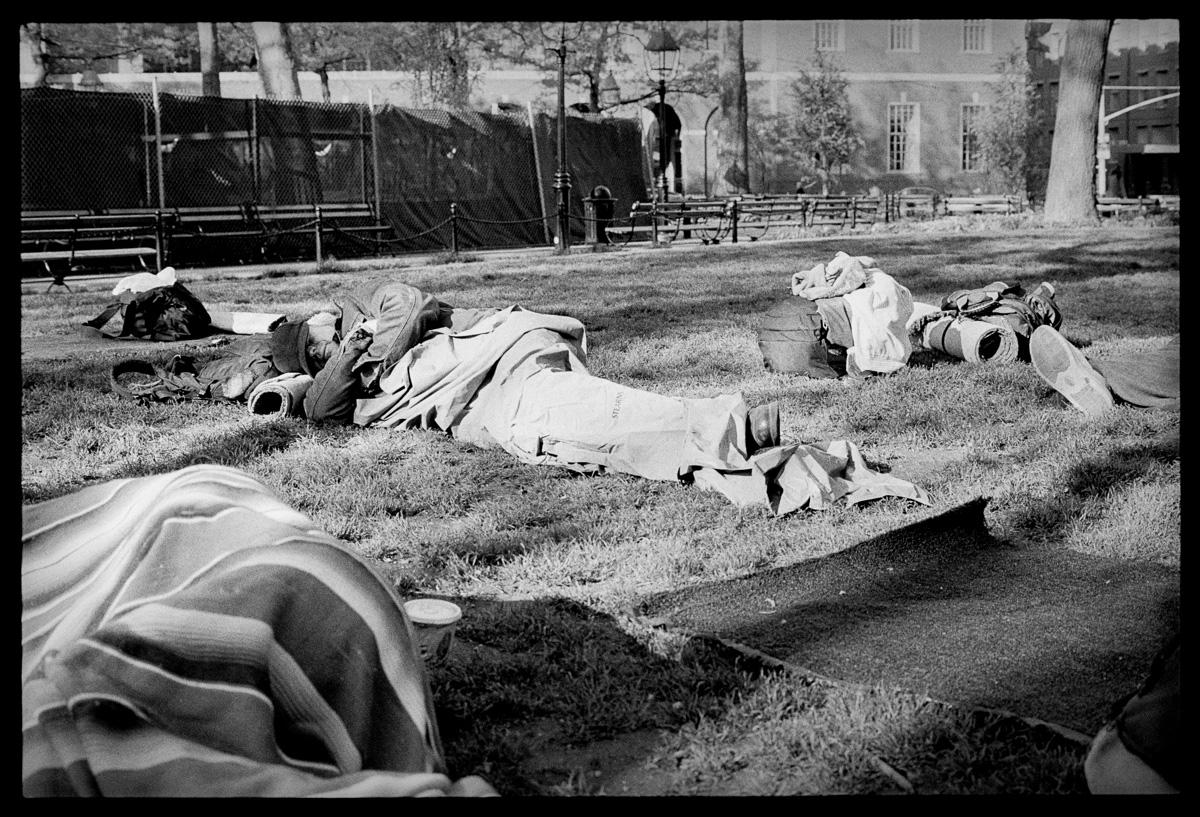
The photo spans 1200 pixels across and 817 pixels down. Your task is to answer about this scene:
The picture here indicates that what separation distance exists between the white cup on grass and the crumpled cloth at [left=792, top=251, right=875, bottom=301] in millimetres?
5040

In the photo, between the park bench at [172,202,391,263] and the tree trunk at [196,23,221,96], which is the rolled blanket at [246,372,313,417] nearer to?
the park bench at [172,202,391,263]

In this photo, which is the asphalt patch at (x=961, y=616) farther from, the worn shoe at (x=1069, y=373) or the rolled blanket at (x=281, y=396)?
the rolled blanket at (x=281, y=396)

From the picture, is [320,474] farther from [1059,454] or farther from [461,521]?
[1059,454]

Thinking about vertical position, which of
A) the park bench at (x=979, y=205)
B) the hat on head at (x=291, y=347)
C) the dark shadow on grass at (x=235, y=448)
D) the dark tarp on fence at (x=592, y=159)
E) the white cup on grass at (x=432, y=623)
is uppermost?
the dark tarp on fence at (x=592, y=159)

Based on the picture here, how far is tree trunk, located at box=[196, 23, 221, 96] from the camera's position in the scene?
21.4 metres

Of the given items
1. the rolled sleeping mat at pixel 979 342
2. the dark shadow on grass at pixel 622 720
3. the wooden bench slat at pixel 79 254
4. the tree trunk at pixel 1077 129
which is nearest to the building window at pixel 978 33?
the dark shadow on grass at pixel 622 720

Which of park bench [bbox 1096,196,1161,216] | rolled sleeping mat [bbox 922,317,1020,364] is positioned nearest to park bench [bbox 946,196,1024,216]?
park bench [bbox 1096,196,1161,216]

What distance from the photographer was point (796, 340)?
7445mm

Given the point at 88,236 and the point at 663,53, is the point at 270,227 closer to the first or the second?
the point at 88,236

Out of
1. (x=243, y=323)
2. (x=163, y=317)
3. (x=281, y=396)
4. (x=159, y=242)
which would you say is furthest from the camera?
(x=159, y=242)

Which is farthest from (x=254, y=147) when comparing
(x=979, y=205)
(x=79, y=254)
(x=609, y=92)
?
(x=979, y=205)

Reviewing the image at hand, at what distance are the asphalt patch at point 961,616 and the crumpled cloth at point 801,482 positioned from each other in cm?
49

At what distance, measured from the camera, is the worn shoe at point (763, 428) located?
15.9 feet

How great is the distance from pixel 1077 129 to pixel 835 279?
614 inches
